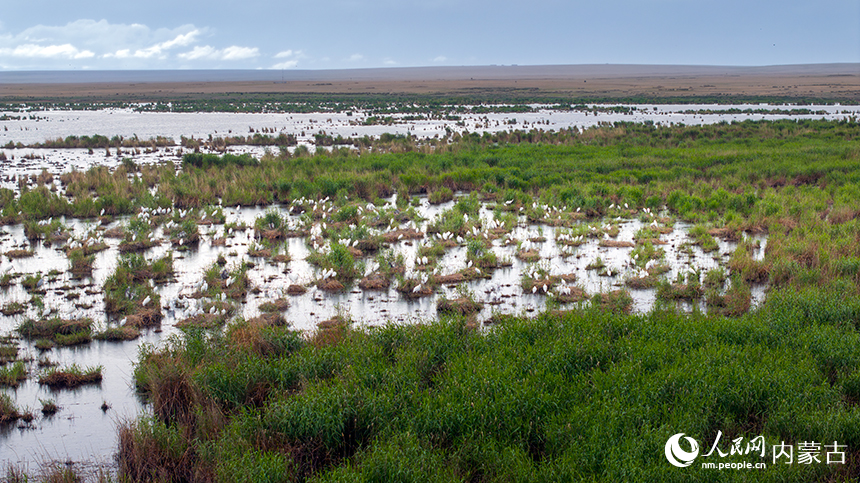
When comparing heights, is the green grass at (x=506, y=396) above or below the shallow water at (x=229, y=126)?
below

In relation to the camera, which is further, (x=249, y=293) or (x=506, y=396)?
(x=249, y=293)

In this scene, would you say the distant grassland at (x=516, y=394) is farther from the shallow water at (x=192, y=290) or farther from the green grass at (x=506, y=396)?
the shallow water at (x=192, y=290)

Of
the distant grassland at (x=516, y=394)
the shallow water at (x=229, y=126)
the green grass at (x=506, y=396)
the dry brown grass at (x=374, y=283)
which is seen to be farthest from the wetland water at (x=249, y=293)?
the shallow water at (x=229, y=126)

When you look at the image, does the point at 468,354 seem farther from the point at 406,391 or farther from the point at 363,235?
the point at 363,235

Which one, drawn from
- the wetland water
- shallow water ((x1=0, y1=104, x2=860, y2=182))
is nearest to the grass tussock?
the wetland water

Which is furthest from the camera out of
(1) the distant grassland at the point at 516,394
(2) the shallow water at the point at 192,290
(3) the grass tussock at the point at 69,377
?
(3) the grass tussock at the point at 69,377

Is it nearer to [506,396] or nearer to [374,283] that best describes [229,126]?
[374,283]

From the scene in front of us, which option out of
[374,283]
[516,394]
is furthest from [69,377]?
[516,394]

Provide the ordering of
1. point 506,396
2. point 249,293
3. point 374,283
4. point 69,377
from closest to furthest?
point 506,396 → point 69,377 → point 249,293 → point 374,283

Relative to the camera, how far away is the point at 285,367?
7469 millimetres

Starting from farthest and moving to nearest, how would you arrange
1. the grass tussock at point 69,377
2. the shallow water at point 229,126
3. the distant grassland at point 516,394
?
the shallow water at point 229,126 < the grass tussock at point 69,377 < the distant grassland at point 516,394

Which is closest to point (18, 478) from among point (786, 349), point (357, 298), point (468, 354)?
point (468, 354)

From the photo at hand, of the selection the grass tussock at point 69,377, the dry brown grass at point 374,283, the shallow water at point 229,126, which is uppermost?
the shallow water at point 229,126

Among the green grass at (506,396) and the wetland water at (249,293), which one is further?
the wetland water at (249,293)
